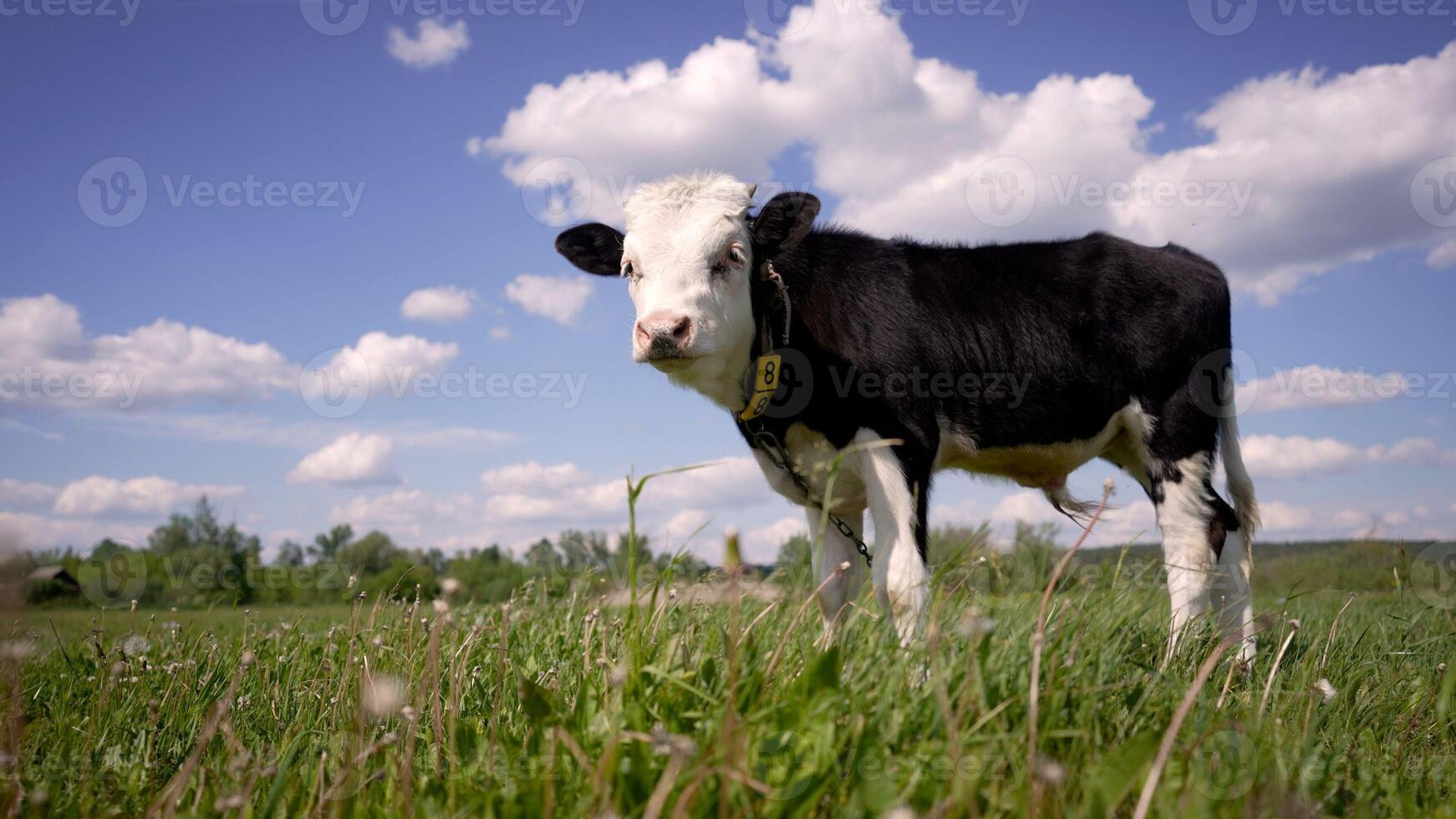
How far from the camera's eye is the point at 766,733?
2518mm

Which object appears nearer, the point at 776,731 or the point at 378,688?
the point at 776,731

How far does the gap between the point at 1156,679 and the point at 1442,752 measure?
189 centimetres

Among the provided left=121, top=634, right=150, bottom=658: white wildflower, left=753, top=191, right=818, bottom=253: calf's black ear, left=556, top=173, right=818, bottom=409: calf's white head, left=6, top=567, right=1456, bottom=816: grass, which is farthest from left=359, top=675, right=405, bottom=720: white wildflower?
left=753, top=191, right=818, bottom=253: calf's black ear

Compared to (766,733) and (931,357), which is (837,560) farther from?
(766,733)

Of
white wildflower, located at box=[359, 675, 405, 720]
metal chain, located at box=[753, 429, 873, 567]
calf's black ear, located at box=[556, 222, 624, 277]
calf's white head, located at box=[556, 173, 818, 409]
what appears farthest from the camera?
calf's black ear, located at box=[556, 222, 624, 277]

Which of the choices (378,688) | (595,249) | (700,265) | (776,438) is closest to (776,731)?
(378,688)

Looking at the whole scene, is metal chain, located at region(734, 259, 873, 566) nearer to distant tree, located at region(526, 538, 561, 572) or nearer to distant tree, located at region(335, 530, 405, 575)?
distant tree, located at region(526, 538, 561, 572)

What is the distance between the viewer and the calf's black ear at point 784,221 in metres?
5.77

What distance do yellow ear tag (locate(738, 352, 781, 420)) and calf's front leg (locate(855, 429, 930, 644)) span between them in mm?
602

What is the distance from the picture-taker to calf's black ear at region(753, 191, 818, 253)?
18.9 ft

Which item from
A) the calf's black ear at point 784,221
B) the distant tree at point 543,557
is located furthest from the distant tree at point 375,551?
the calf's black ear at point 784,221

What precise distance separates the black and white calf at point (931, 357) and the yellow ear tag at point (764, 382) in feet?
0.54

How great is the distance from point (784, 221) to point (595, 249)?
135 centimetres

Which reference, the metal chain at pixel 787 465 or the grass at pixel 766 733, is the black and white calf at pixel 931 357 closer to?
the metal chain at pixel 787 465
